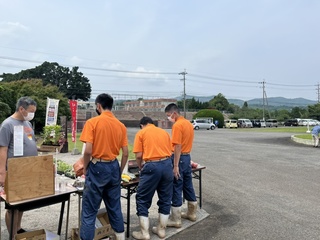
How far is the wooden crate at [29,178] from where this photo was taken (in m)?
3.19

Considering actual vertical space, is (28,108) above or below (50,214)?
above

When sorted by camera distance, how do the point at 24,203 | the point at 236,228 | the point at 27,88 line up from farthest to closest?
the point at 27,88, the point at 236,228, the point at 24,203

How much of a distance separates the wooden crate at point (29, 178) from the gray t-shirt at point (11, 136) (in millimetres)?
707

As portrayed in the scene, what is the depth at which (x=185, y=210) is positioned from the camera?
5.55m

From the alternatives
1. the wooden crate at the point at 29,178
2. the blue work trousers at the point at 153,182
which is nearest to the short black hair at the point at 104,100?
the wooden crate at the point at 29,178

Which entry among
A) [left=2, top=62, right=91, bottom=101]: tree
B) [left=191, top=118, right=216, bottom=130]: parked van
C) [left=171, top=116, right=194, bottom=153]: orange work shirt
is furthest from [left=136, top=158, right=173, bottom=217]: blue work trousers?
[left=2, top=62, right=91, bottom=101]: tree

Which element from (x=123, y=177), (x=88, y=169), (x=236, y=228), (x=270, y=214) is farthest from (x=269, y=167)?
(x=88, y=169)

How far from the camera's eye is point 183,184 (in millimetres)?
5023

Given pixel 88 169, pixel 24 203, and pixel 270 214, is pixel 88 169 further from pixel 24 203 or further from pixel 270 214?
pixel 270 214

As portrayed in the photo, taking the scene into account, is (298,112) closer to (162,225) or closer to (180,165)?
(180,165)

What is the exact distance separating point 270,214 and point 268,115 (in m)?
75.6

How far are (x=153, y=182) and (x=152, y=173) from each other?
14 cm

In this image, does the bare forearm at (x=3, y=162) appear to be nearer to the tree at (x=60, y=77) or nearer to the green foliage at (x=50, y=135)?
the green foliage at (x=50, y=135)

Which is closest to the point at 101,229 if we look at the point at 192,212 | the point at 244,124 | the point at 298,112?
the point at 192,212
